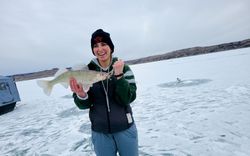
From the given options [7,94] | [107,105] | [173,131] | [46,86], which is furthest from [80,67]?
[7,94]

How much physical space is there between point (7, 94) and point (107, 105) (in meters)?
13.9

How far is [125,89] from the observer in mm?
2594

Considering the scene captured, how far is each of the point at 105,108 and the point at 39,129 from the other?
6.70 meters

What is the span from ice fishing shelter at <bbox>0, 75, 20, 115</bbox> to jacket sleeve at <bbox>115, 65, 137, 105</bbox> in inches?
515

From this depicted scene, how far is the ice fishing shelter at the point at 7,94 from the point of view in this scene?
47.4 ft

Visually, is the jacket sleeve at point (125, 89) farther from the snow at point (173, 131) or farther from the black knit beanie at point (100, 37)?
the snow at point (173, 131)

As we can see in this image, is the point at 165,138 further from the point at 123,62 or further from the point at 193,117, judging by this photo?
the point at 123,62

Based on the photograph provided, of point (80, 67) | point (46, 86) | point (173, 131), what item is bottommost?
point (173, 131)

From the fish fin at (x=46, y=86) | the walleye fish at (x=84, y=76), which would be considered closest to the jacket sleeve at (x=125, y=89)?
the walleye fish at (x=84, y=76)

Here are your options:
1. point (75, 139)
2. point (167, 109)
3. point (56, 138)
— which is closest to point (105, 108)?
point (75, 139)

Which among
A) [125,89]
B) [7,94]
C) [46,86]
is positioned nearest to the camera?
[125,89]

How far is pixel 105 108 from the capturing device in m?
2.72

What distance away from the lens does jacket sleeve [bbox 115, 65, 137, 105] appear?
2.60 m

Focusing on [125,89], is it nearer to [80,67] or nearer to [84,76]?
[84,76]
